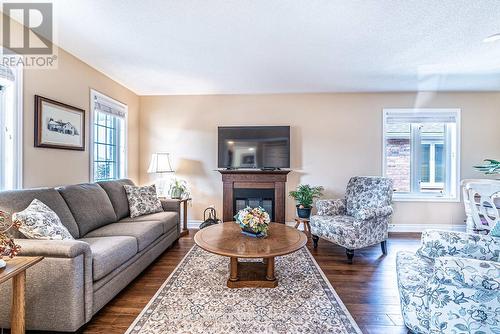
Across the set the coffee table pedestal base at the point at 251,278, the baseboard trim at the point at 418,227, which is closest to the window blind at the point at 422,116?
the baseboard trim at the point at 418,227

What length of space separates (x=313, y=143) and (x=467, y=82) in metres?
2.43

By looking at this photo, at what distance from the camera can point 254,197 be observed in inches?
171

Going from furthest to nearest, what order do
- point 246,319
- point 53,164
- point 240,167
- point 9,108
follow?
point 240,167 → point 53,164 → point 9,108 → point 246,319

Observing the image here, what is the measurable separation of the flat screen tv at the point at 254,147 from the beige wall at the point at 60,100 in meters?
1.92

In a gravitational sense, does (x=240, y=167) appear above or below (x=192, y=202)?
above

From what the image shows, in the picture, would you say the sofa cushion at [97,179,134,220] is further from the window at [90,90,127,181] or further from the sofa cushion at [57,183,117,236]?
the window at [90,90,127,181]

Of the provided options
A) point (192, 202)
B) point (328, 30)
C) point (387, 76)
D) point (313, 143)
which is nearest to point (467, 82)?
point (387, 76)

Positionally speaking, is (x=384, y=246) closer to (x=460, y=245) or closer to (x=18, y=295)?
(x=460, y=245)

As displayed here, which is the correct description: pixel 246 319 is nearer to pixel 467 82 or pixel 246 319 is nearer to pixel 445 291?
pixel 445 291

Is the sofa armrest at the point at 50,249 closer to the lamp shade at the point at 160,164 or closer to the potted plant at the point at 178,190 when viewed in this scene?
the potted plant at the point at 178,190

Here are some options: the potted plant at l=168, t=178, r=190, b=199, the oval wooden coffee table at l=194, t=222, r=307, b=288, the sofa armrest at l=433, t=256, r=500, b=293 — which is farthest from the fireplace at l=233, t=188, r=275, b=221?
the sofa armrest at l=433, t=256, r=500, b=293

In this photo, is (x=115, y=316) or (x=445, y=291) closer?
(x=445, y=291)

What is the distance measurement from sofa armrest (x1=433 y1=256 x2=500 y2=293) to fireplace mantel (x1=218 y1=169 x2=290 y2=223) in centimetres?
290

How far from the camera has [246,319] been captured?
187cm
